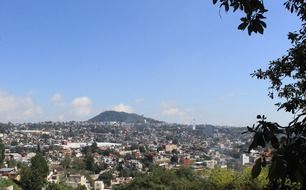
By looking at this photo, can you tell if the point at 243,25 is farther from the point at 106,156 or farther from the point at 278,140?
the point at 106,156

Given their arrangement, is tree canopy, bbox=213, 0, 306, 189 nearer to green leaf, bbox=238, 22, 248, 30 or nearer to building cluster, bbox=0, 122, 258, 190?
green leaf, bbox=238, 22, 248, 30

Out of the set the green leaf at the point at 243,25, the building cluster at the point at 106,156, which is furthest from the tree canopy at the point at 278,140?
the building cluster at the point at 106,156

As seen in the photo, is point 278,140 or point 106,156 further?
point 106,156

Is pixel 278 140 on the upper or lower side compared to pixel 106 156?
upper

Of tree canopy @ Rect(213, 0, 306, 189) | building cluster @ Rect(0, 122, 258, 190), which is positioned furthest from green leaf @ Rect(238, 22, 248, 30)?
building cluster @ Rect(0, 122, 258, 190)

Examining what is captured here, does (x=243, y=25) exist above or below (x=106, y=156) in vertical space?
above

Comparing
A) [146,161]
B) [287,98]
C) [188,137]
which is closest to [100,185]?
[146,161]

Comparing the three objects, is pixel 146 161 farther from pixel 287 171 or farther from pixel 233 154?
pixel 287 171

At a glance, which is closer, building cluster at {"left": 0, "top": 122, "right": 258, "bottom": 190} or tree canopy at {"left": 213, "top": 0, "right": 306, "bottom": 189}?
tree canopy at {"left": 213, "top": 0, "right": 306, "bottom": 189}

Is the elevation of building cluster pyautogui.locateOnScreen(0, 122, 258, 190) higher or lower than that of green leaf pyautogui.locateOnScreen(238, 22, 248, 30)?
lower

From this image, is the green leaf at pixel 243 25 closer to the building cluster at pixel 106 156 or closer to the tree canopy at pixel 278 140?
the tree canopy at pixel 278 140

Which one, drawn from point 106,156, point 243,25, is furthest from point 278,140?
point 106,156
